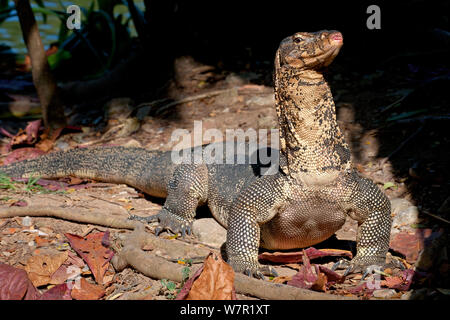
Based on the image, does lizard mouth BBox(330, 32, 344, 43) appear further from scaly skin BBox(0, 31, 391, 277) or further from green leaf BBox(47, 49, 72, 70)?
green leaf BBox(47, 49, 72, 70)

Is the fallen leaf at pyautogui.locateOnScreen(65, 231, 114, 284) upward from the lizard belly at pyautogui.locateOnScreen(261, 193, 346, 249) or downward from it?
downward

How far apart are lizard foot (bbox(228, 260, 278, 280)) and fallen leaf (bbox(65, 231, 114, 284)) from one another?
3.37 ft

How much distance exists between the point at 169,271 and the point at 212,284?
54 cm

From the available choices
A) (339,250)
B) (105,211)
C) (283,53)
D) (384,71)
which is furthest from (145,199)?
(384,71)

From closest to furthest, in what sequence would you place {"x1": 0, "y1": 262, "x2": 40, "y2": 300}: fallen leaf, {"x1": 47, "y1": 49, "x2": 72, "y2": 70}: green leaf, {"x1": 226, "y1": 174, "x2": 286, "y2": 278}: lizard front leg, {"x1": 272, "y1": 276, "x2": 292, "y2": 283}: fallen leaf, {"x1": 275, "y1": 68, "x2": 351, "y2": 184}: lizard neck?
{"x1": 0, "y1": 262, "x2": 40, "y2": 300}: fallen leaf, {"x1": 275, "y1": 68, "x2": 351, "y2": 184}: lizard neck, {"x1": 272, "y1": 276, "x2": 292, "y2": 283}: fallen leaf, {"x1": 226, "y1": 174, "x2": 286, "y2": 278}: lizard front leg, {"x1": 47, "y1": 49, "x2": 72, "y2": 70}: green leaf

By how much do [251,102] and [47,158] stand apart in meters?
3.05

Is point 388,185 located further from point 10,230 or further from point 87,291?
point 10,230

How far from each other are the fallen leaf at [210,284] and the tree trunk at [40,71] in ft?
17.2

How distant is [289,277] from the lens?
4.08 metres

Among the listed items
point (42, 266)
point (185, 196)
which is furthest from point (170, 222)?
point (42, 266)

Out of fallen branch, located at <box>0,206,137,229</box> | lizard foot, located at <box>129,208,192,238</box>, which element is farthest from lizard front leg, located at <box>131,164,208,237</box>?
fallen branch, located at <box>0,206,137,229</box>

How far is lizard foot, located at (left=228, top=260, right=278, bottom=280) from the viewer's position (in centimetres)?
404

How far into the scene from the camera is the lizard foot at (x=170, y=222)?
5.16 meters

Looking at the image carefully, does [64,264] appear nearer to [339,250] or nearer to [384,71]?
[339,250]
